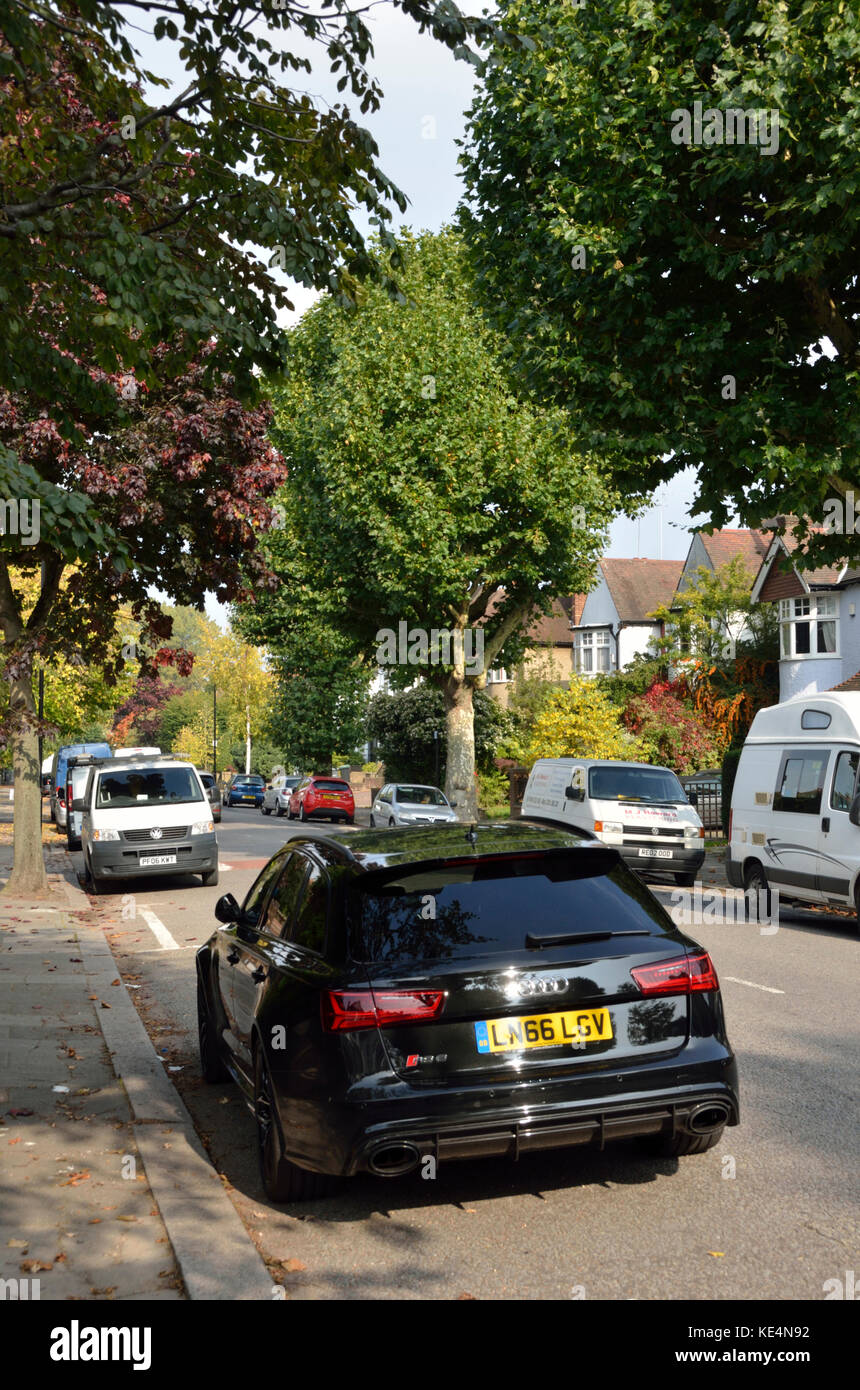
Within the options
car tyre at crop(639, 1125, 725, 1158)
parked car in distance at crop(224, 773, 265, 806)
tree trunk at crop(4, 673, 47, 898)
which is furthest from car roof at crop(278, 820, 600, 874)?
parked car in distance at crop(224, 773, 265, 806)

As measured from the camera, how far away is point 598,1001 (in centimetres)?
488

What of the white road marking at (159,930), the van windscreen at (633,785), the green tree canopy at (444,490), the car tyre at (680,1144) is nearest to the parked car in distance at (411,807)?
the green tree canopy at (444,490)

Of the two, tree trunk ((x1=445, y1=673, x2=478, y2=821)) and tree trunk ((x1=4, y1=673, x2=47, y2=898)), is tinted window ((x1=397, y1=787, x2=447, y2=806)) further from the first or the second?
tree trunk ((x1=4, y1=673, x2=47, y2=898))

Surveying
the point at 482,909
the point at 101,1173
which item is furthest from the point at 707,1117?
the point at 101,1173

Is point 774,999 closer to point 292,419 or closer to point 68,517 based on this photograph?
point 68,517

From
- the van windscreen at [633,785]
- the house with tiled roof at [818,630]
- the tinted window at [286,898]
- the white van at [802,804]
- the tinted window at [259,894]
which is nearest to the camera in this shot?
the tinted window at [286,898]

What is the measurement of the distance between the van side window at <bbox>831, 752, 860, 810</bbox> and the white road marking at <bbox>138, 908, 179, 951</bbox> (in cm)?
729

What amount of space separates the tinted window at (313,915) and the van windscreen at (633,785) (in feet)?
46.2

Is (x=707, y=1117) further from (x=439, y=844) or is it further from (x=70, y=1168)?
(x=70, y=1168)

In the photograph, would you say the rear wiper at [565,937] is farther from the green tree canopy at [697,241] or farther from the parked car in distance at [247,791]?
the parked car in distance at [247,791]

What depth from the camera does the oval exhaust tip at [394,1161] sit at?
4.61 meters

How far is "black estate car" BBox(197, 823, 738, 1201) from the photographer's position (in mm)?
4648

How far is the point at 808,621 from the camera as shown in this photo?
41.3 meters
